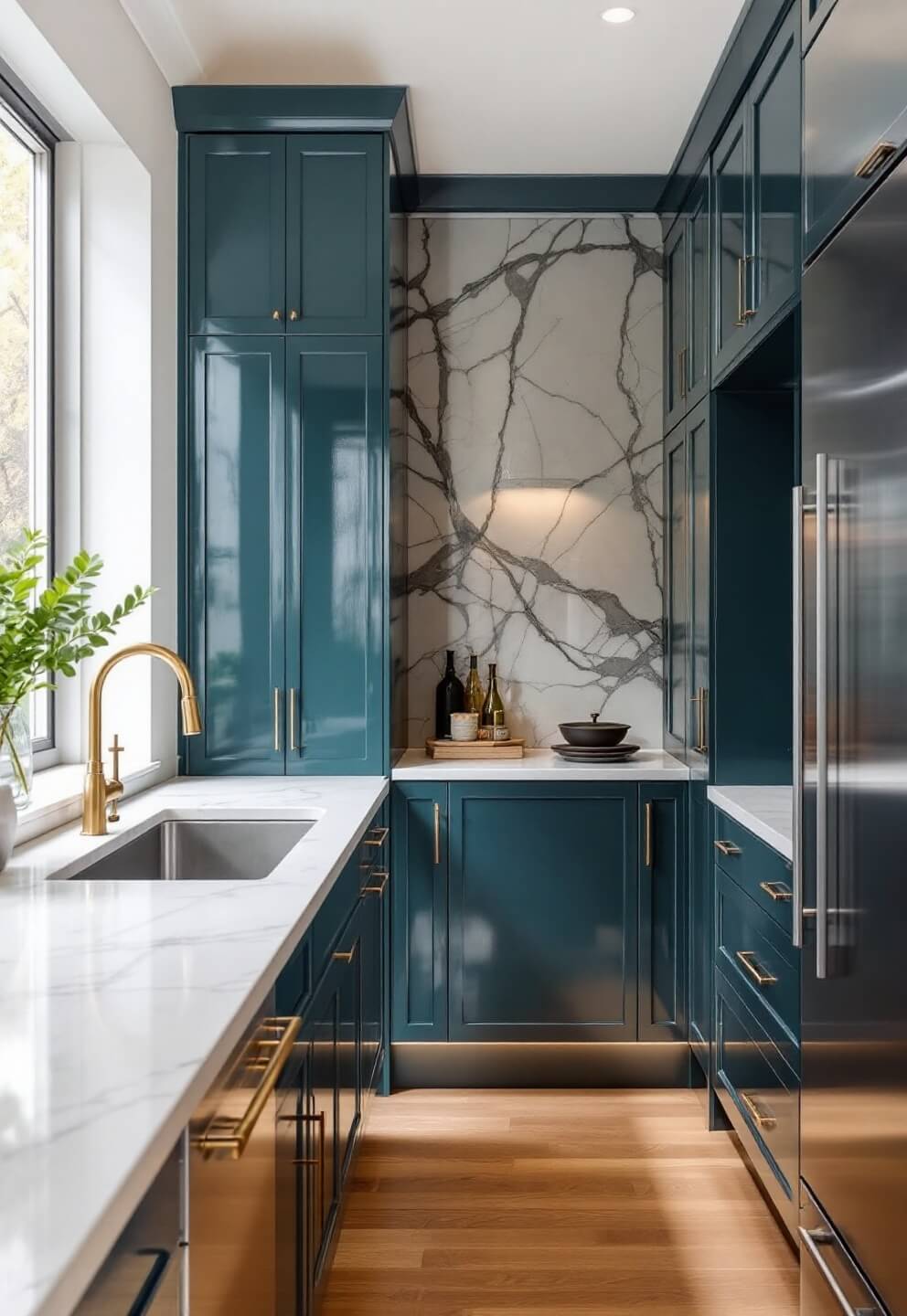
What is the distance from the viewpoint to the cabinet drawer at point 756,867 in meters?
2.29

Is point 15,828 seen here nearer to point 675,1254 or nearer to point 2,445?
point 2,445

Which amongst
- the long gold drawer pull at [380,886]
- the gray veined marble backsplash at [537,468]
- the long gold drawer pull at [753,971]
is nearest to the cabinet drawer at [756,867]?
the long gold drawer pull at [753,971]

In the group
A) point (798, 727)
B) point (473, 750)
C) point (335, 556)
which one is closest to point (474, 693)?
point (473, 750)

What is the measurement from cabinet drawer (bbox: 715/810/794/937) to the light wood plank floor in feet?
2.40

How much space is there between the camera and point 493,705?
3754 mm

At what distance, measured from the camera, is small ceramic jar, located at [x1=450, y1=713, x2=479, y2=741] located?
11.8ft

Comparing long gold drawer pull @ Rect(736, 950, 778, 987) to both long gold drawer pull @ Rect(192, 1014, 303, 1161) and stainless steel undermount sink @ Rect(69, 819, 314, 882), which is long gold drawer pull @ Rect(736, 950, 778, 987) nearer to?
stainless steel undermount sink @ Rect(69, 819, 314, 882)

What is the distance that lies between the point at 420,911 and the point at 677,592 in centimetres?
128

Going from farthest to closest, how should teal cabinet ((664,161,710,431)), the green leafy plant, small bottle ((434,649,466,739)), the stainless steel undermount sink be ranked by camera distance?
1. small bottle ((434,649,466,739))
2. teal cabinet ((664,161,710,431))
3. the stainless steel undermount sink
4. the green leafy plant

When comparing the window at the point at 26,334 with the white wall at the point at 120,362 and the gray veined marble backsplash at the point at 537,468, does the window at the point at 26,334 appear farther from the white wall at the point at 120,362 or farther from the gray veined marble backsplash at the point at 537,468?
the gray veined marble backsplash at the point at 537,468

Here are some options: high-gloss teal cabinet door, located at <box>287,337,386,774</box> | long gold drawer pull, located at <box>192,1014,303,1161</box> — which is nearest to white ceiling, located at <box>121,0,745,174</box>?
high-gloss teal cabinet door, located at <box>287,337,386,774</box>

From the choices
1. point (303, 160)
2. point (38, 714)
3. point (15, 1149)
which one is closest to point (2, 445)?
point (38, 714)

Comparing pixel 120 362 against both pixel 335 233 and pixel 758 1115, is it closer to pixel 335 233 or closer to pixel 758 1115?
pixel 335 233

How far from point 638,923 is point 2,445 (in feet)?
7.04
